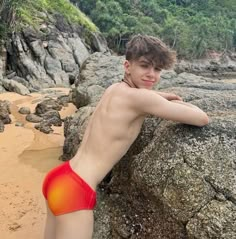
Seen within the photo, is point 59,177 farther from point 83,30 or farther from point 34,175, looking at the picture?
point 83,30

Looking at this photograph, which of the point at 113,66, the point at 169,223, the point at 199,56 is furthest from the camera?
the point at 199,56

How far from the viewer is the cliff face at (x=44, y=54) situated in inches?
887

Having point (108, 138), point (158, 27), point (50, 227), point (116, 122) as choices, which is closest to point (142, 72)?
point (116, 122)

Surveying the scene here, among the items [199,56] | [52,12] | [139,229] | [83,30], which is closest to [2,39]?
[52,12]

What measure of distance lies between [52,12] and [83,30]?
10.3 feet

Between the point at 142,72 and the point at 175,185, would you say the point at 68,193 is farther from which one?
the point at 142,72

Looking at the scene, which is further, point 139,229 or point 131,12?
point 131,12

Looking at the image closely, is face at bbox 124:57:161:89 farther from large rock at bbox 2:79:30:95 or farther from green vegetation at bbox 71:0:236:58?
green vegetation at bbox 71:0:236:58

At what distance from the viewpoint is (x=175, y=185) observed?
3.12m

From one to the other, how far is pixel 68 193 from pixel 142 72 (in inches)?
42.4

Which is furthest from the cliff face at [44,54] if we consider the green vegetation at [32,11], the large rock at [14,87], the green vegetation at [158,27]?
the green vegetation at [158,27]

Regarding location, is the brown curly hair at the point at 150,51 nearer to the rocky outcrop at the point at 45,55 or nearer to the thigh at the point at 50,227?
the thigh at the point at 50,227

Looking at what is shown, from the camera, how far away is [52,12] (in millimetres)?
30469

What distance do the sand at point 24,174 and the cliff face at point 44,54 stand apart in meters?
12.0
